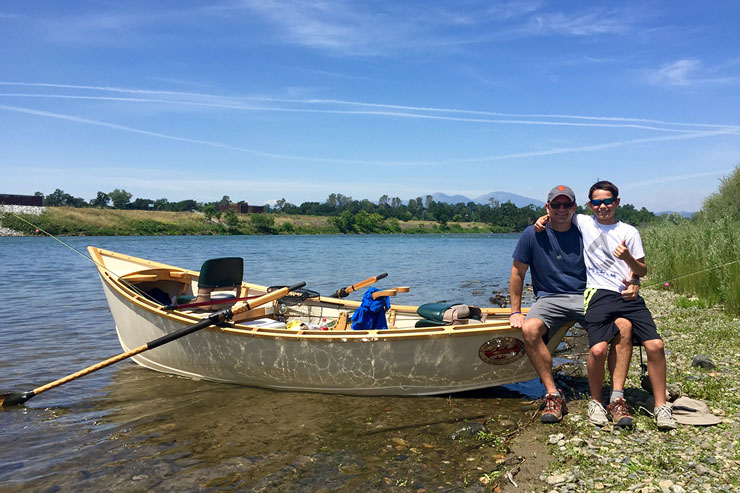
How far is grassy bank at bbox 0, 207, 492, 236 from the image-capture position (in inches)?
2628

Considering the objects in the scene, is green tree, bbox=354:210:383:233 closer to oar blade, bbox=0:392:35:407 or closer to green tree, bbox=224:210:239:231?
green tree, bbox=224:210:239:231

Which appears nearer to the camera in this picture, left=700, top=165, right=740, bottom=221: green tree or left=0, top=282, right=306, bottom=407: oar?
left=0, top=282, right=306, bottom=407: oar

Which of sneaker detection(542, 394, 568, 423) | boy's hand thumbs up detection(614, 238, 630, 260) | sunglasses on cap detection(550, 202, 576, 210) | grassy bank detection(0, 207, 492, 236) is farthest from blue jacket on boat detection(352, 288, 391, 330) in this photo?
grassy bank detection(0, 207, 492, 236)

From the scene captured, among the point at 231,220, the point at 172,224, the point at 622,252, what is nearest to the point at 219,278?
the point at 622,252

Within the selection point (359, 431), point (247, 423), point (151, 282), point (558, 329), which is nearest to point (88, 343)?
point (151, 282)

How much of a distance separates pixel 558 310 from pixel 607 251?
2.60 ft

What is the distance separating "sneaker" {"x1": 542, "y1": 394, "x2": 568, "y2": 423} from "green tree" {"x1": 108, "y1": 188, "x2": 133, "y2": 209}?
111146 millimetres

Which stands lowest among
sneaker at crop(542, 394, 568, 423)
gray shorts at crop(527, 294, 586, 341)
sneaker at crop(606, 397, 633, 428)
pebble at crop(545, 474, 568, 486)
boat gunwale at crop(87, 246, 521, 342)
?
pebble at crop(545, 474, 568, 486)

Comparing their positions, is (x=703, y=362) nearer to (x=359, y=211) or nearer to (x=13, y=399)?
(x=13, y=399)

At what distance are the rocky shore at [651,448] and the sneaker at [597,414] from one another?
0.07m

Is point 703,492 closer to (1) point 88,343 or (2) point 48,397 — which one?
(2) point 48,397

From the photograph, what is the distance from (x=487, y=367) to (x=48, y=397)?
6.36 metres

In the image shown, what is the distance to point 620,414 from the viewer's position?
4.62 metres

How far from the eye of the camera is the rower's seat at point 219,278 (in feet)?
26.6
